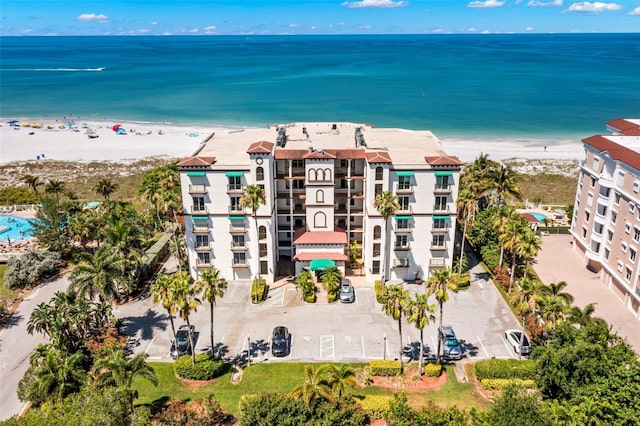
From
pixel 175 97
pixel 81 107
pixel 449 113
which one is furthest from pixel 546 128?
pixel 81 107

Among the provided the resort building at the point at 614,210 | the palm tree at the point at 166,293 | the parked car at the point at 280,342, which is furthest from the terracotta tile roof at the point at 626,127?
the palm tree at the point at 166,293

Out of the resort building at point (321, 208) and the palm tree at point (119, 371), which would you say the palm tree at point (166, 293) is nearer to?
the palm tree at point (119, 371)

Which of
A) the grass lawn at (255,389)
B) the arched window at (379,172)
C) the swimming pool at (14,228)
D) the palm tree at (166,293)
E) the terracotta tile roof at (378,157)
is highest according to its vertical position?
the terracotta tile roof at (378,157)

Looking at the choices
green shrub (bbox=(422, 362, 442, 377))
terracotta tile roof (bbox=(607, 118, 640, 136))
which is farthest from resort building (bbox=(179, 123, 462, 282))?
terracotta tile roof (bbox=(607, 118, 640, 136))

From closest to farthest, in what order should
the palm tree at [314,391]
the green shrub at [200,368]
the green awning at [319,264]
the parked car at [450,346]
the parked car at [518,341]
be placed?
the palm tree at [314,391] → the green shrub at [200,368] → the parked car at [518,341] → the parked car at [450,346] → the green awning at [319,264]

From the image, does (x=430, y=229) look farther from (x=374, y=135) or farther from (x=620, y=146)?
(x=620, y=146)

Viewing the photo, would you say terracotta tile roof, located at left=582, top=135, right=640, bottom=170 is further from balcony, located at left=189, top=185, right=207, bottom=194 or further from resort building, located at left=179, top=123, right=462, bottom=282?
balcony, located at left=189, top=185, right=207, bottom=194

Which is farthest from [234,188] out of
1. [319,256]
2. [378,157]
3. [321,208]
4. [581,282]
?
[581,282]
